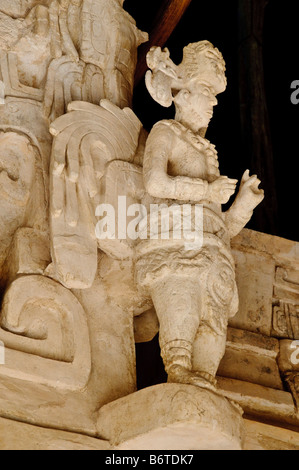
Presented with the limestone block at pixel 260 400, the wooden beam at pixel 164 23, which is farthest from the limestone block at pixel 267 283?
the wooden beam at pixel 164 23

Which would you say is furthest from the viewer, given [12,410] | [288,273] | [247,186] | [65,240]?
[288,273]

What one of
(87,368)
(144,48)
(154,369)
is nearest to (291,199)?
(144,48)

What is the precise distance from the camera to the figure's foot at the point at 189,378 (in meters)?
3.90

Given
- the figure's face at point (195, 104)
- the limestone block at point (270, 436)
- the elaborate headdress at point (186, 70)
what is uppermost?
the elaborate headdress at point (186, 70)

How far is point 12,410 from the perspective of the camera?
394cm

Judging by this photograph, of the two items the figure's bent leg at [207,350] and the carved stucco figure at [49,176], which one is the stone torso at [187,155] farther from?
the figure's bent leg at [207,350]

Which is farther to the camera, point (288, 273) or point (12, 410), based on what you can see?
point (288, 273)

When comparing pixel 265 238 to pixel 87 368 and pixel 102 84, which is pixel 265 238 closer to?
pixel 102 84

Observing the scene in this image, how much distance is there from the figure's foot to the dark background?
2.98m

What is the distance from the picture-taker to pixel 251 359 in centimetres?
495

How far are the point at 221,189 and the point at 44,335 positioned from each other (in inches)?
41.0

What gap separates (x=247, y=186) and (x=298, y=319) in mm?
1014

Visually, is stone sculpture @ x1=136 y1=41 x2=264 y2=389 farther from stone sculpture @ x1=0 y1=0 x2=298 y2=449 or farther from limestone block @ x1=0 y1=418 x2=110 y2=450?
limestone block @ x1=0 y1=418 x2=110 y2=450
